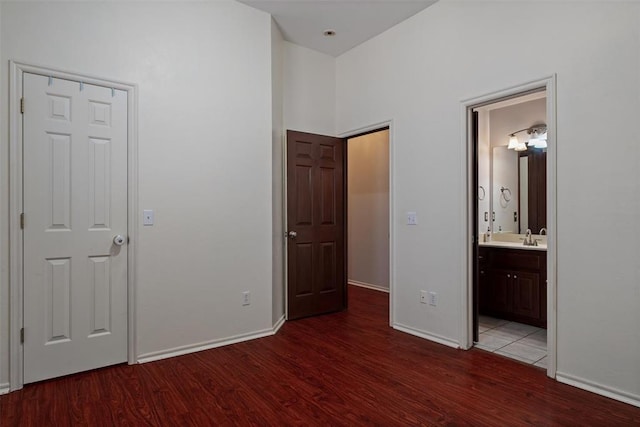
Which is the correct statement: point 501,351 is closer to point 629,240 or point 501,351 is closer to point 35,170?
point 629,240

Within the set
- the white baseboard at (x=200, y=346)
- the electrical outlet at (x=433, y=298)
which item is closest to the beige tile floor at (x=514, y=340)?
the electrical outlet at (x=433, y=298)

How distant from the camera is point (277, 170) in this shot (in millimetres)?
3729

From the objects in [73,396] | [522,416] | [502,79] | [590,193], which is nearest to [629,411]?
[522,416]

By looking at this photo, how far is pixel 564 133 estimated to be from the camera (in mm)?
2412

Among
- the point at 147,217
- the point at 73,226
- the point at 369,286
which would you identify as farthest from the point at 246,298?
the point at 369,286

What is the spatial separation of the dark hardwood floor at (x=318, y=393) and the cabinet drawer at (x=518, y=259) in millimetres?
1137

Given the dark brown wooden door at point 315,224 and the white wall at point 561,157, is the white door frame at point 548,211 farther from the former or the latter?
the dark brown wooden door at point 315,224

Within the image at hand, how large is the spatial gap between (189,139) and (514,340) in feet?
10.9

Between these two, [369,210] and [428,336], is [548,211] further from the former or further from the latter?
[369,210]

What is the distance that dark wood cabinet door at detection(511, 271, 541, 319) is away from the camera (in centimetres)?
353

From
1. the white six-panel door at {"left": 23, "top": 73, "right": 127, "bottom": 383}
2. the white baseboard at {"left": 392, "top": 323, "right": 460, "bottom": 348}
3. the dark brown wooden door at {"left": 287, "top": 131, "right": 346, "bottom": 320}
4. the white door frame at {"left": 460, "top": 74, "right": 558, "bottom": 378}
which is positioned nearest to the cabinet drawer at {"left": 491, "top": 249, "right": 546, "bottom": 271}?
the white door frame at {"left": 460, "top": 74, "right": 558, "bottom": 378}

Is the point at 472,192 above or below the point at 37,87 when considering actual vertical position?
below

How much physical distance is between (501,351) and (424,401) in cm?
118

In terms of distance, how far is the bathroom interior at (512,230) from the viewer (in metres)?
3.45
